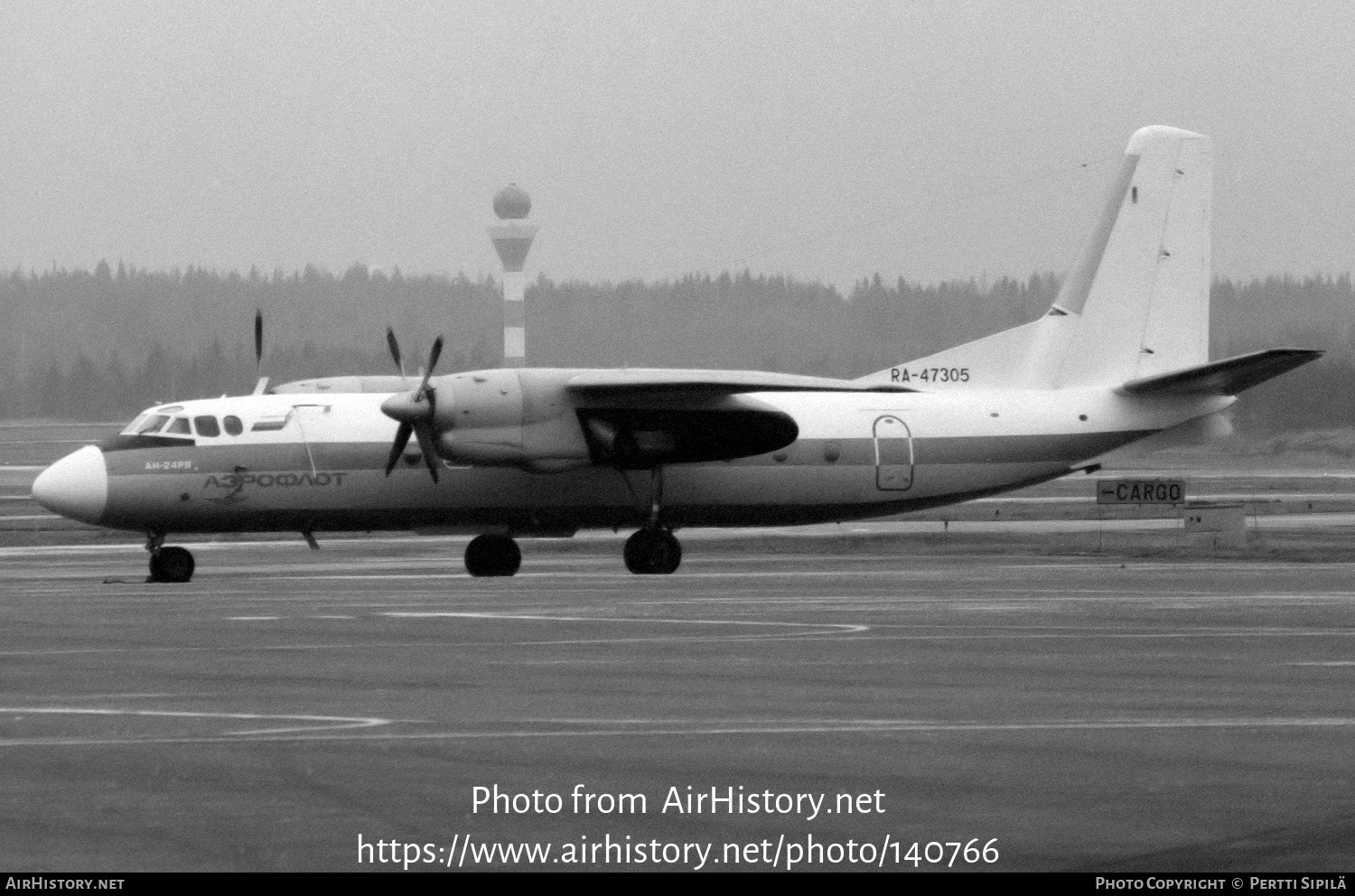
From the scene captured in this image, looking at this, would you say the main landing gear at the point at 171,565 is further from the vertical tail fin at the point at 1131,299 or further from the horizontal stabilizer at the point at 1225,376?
the horizontal stabilizer at the point at 1225,376

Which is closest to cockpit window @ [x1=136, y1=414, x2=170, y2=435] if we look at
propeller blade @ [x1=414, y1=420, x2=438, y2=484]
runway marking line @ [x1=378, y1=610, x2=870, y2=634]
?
propeller blade @ [x1=414, y1=420, x2=438, y2=484]

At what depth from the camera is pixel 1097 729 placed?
12.4 metres

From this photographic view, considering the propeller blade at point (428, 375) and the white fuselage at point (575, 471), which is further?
the white fuselage at point (575, 471)

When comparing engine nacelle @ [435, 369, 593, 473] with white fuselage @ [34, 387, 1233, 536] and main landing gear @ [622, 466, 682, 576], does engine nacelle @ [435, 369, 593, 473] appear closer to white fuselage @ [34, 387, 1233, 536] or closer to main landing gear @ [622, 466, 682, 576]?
white fuselage @ [34, 387, 1233, 536]

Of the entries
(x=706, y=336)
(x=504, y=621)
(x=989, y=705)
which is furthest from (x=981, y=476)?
(x=989, y=705)

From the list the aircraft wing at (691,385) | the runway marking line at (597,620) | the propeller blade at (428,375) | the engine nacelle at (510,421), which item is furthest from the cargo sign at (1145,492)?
the runway marking line at (597,620)

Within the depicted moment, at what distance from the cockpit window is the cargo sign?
61.6 ft

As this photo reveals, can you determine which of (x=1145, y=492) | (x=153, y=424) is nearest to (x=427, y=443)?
(x=153, y=424)

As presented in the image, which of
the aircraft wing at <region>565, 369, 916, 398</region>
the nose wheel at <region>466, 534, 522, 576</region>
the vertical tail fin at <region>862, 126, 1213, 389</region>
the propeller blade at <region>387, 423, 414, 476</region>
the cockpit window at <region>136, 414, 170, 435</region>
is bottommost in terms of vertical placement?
the nose wheel at <region>466, 534, 522, 576</region>

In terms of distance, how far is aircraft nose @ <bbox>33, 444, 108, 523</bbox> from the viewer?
31.5m

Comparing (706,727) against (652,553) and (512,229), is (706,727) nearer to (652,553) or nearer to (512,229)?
(652,553)

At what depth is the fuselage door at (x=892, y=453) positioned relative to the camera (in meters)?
35.1

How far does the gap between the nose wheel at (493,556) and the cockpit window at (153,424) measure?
5.41 meters

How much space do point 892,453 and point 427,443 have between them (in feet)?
26.7
